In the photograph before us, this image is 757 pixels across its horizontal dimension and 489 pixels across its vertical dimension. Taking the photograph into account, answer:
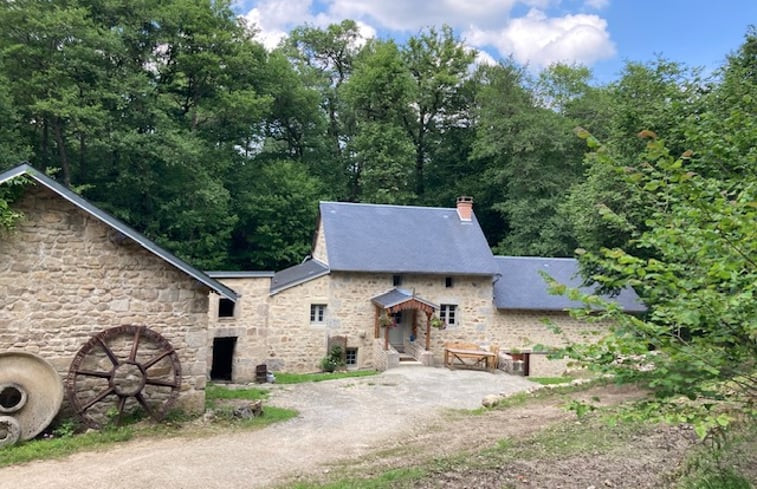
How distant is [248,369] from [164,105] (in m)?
12.6

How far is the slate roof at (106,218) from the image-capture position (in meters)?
7.21

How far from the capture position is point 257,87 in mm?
26125

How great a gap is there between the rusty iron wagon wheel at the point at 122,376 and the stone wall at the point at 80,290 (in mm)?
184

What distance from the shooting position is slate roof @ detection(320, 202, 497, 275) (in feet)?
58.7

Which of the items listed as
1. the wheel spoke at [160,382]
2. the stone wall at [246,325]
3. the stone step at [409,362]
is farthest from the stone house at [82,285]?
the stone step at [409,362]

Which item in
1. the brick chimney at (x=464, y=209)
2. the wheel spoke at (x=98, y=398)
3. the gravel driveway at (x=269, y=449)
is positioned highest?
the brick chimney at (x=464, y=209)

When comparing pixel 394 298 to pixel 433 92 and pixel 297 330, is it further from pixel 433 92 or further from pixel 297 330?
pixel 433 92

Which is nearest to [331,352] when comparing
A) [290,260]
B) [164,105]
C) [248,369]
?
[248,369]

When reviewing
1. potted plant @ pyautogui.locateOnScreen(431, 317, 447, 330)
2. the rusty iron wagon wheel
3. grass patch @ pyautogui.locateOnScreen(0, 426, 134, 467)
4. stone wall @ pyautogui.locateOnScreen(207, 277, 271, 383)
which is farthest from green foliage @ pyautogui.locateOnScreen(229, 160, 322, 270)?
grass patch @ pyautogui.locateOnScreen(0, 426, 134, 467)

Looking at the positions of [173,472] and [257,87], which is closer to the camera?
[173,472]

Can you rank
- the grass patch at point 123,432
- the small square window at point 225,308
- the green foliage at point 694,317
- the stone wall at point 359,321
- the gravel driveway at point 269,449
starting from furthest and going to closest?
the stone wall at point 359,321
the small square window at point 225,308
the grass patch at point 123,432
the gravel driveway at point 269,449
the green foliage at point 694,317

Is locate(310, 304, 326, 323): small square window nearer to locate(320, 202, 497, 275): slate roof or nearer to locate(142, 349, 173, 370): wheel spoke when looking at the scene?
locate(320, 202, 497, 275): slate roof

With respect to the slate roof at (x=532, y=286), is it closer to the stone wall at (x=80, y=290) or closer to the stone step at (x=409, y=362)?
the stone step at (x=409, y=362)

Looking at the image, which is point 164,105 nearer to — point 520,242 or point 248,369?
point 248,369
